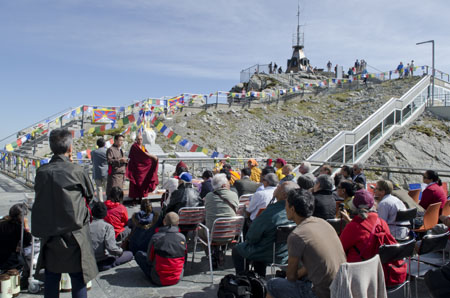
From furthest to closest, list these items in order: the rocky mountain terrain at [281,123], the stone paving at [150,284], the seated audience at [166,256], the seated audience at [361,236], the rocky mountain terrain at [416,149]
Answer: the rocky mountain terrain at [281,123]
the rocky mountain terrain at [416,149]
the seated audience at [166,256]
the stone paving at [150,284]
the seated audience at [361,236]

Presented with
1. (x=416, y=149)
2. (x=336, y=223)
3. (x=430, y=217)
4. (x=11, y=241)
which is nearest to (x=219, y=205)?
(x=336, y=223)

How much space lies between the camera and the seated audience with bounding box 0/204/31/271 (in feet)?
14.4

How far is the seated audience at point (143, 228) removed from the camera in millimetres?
5492

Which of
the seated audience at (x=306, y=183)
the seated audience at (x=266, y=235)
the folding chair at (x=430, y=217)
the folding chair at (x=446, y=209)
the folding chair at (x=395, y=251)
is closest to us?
the folding chair at (x=395, y=251)

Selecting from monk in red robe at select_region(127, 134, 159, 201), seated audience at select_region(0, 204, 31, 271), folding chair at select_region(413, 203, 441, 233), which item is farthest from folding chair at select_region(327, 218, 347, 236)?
monk in red robe at select_region(127, 134, 159, 201)

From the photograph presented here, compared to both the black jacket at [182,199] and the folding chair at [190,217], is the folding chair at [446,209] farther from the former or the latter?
the black jacket at [182,199]

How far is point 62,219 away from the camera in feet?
10.1

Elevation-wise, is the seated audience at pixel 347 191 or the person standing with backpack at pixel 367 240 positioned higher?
the seated audience at pixel 347 191

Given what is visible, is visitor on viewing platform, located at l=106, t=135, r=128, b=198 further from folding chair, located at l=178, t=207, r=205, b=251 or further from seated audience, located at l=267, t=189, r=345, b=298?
seated audience, located at l=267, t=189, r=345, b=298

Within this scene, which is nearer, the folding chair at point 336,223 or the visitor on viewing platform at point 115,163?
the folding chair at point 336,223

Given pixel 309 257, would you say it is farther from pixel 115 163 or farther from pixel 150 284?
pixel 115 163

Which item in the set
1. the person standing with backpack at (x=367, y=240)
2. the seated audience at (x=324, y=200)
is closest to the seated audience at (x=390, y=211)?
the seated audience at (x=324, y=200)

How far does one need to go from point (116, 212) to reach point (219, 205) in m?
1.73

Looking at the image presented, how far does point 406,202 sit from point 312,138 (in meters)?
23.6
